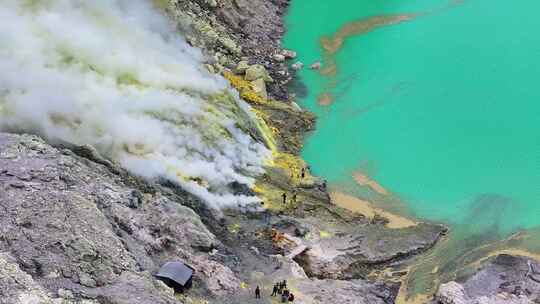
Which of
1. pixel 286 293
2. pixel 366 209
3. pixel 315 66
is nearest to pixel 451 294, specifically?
pixel 286 293

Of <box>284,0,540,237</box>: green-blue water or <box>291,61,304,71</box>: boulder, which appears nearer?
<box>284,0,540,237</box>: green-blue water

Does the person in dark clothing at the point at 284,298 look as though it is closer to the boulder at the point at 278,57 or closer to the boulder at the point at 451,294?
the boulder at the point at 451,294

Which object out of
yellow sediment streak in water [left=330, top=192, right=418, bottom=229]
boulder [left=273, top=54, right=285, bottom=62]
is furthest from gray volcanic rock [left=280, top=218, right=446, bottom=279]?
boulder [left=273, top=54, right=285, bottom=62]

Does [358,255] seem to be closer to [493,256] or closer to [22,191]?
[493,256]

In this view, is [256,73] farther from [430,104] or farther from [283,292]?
[283,292]

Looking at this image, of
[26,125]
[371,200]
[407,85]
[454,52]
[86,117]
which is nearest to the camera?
[26,125]

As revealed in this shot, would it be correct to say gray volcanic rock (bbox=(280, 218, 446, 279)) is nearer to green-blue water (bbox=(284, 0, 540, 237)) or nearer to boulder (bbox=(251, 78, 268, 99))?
green-blue water (bbox=(284, 0, 540, 237))

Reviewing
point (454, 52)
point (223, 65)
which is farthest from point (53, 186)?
point (454, 52)
